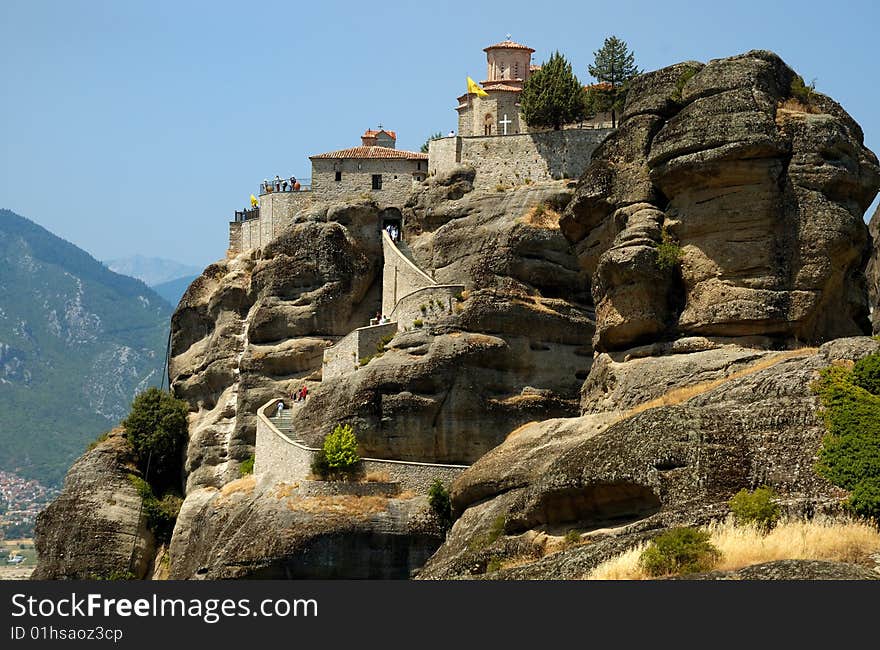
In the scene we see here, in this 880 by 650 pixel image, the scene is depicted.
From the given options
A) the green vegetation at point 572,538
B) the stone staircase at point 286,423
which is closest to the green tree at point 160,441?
the stone staircase at point 286,423

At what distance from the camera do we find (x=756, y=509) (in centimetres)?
3447

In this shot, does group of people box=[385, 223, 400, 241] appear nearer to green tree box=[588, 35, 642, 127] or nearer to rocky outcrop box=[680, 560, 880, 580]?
green tree box=[588, 35, 642, 127]

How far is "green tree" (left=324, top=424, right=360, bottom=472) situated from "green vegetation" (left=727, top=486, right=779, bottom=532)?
3361cm

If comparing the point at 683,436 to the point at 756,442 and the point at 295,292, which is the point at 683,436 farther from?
the point at 295,292

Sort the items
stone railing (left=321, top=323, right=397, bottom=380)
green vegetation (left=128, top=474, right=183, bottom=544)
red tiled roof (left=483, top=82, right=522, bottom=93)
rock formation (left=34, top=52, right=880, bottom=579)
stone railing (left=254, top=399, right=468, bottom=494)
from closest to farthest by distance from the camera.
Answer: rock formation (left=34, top=52, right=880, bottom=579), stone railing (left=254, top=399, right=468, bottom=494), stone railing (left=321, top=323, right=397, bottom=380), green vegetation (left=128, top=474, right=183, bottom=544), red tiled roof (left=483, top=82, right=522, bottom=93)

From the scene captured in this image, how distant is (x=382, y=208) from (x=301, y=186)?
5.34m

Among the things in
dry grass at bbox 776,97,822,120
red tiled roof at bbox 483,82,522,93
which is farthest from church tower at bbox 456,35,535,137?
dry grass at bbox 776,97,822,120

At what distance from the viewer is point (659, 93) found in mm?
58094

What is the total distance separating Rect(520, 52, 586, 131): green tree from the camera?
82.9 meters

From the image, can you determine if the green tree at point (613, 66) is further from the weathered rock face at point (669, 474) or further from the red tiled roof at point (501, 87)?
the weathered rock face at point (669, 474)

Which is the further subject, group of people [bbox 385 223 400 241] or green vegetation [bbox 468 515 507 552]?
group of people [bbox 385 223 400 241]

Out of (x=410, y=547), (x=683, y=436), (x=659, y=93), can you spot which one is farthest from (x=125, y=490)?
(x=683, y=436)

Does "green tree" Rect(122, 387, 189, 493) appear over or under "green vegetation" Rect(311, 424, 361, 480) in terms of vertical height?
over

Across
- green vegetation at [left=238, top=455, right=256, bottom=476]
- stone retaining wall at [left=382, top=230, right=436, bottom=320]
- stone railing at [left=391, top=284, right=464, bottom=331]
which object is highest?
stone retaining wall at [left=382, top=230, right=436, bottom=320]
